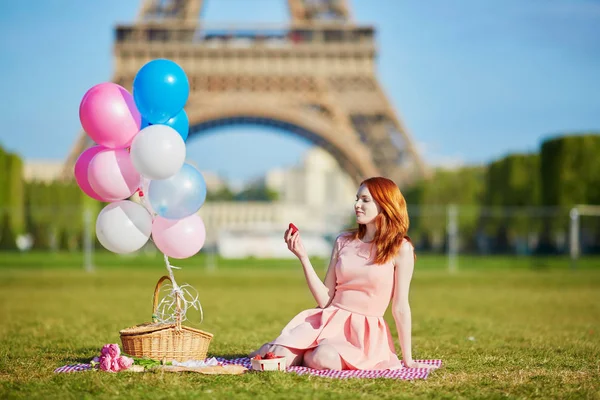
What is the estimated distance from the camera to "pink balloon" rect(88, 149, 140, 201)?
4730 mm

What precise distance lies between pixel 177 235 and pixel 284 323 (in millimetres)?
3503

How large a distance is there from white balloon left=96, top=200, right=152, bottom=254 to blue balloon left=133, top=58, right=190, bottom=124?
55 cm

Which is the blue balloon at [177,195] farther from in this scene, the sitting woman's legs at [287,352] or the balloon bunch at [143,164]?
the sitting woman's legs at [287,352]

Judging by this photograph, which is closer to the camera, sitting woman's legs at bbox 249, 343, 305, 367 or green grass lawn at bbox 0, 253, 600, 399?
green grass lawn at bbox 0, 253, 600, 399

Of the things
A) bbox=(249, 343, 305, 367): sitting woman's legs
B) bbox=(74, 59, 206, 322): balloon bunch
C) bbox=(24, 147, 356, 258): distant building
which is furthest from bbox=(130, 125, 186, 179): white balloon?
bbox=(24, 147, 356, 258): distant building

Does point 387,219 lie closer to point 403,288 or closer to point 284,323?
point 403,288

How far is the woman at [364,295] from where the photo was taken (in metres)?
4.52

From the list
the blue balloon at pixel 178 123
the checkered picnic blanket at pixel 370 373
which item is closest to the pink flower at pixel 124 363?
the checkered picnic blanket at pixel 370 373

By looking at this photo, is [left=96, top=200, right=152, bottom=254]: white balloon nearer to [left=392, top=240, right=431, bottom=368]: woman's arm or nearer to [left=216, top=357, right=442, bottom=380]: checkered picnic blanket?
[left=216, top=357, right=442, bottom=380]: checkered picnic blanket

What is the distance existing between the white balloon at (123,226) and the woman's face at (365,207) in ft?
4.21

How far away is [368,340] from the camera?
4609 millimetres

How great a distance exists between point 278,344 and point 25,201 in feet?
101

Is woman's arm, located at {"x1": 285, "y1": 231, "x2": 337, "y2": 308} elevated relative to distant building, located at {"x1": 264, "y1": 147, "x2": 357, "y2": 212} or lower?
lower

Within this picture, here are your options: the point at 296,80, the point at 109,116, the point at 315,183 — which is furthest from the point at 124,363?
the point at 315,183
